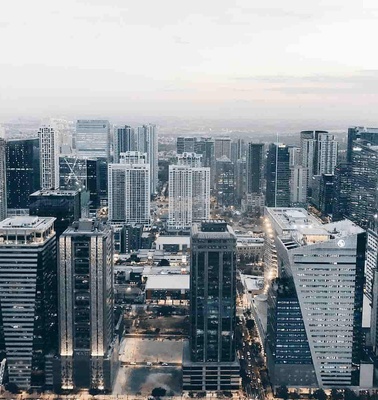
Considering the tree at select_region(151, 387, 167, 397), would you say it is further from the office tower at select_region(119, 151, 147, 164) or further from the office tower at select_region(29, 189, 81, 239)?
the office tower at select_region(119, 151, 147, 164)

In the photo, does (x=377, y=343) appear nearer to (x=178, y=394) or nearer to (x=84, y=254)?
(x=178, y=394)

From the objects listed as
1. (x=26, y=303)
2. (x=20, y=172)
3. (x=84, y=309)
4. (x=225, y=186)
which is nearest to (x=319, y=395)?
(x=84, y=309)

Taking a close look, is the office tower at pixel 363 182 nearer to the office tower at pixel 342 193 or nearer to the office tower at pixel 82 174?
the office tower at pixel 342 193

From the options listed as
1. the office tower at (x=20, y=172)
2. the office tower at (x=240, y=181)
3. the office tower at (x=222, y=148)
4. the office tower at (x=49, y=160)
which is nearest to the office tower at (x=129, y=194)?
the office tower at (x=49, y=160)

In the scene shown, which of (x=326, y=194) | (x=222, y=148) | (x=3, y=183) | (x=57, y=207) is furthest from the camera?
(x=222, y=148)

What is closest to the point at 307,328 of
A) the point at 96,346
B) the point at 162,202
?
the point at 96,346

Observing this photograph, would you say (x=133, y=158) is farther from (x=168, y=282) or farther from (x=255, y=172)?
(x=168, y=282)
